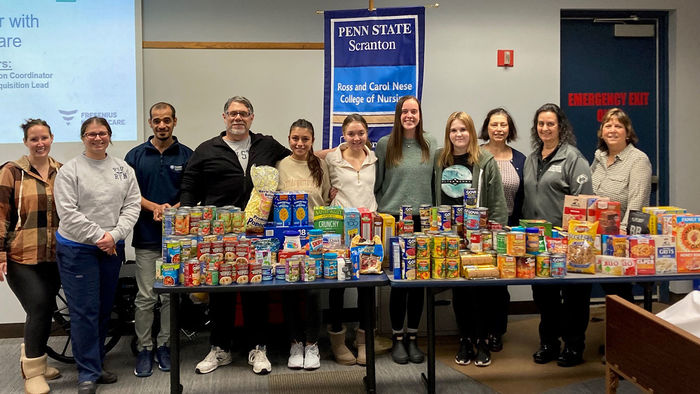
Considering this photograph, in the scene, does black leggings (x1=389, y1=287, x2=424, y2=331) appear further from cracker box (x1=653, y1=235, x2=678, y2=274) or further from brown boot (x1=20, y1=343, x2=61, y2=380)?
brown boot (x1=20, y1=343, x2=61, y2=380)

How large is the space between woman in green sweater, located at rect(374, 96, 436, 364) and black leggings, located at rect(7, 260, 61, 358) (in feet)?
6.63

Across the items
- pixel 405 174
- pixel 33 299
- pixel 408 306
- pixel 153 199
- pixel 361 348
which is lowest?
pixel 361 348

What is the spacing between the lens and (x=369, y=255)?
2902mm

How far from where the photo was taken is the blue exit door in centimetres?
487

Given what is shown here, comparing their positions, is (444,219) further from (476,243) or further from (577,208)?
(577,208)

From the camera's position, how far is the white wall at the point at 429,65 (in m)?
4.36

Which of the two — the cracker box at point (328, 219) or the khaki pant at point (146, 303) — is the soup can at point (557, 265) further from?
the khaki pant at point (146, 303)

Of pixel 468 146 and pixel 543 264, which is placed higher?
pixel 468 146

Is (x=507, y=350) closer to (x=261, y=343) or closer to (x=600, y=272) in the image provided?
(x=600, y=272)

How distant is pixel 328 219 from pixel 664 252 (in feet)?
5.74

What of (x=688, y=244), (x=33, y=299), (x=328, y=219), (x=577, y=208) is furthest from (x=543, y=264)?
(x=33, y=299)

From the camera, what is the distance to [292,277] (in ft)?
9.04

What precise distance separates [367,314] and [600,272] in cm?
123

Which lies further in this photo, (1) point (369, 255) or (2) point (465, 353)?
(2) point (465, 353)
